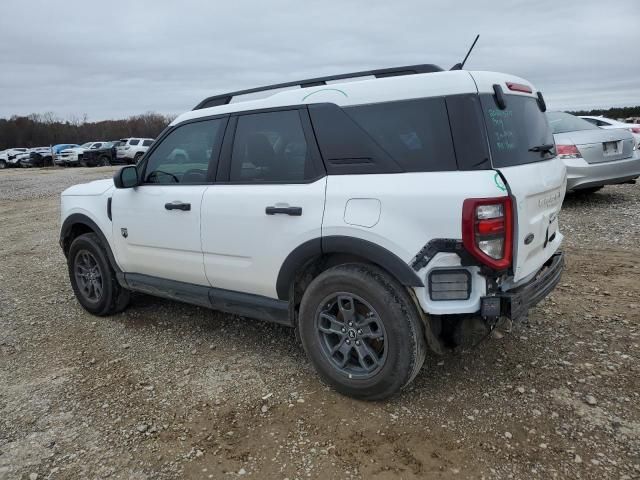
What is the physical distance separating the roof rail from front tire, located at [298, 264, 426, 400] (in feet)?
4.04

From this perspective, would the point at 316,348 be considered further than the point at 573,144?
No

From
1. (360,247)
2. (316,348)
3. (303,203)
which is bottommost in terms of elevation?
(316,348)

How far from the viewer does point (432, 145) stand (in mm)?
2934

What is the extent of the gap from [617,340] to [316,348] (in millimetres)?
2309

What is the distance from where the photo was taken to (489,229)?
2.74 m

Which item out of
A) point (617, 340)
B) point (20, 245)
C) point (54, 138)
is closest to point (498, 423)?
point (617, 340)

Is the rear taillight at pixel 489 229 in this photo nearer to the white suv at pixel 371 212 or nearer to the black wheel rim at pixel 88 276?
the white suv at pixel 371 212

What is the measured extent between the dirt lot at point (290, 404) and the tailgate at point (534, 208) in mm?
832

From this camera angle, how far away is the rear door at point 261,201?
131 inches

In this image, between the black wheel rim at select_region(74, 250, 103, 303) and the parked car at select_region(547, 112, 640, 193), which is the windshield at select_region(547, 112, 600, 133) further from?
the black wheel rim at select_region(74, 250, 103, 303)

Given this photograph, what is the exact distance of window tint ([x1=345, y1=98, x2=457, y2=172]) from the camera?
9.51 feet

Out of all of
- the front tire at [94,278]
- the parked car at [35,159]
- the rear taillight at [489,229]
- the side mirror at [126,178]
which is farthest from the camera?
the parked car at [35,159]

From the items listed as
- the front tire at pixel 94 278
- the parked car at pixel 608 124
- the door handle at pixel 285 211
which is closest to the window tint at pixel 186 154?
the door handle at pixel 285 211

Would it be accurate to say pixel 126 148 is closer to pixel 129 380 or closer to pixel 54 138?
pixel 129 380
